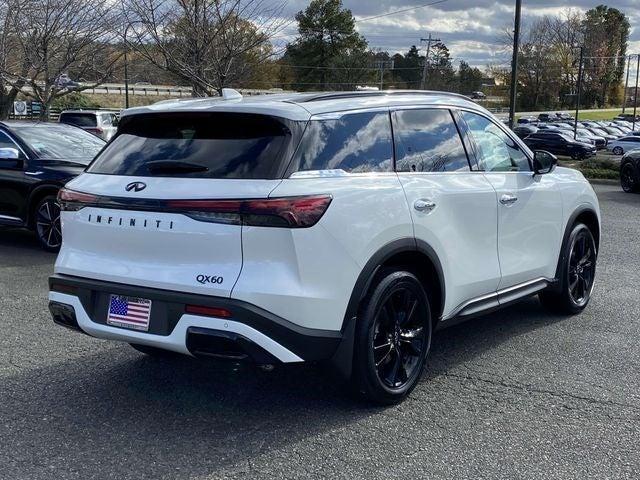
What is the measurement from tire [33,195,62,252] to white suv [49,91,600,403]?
5.16m

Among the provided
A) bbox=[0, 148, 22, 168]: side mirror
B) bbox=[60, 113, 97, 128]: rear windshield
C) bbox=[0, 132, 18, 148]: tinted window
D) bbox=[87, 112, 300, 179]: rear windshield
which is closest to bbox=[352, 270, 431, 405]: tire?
bbox=[87, 112, 300, 179]: rear windshield

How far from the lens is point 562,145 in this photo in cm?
3738

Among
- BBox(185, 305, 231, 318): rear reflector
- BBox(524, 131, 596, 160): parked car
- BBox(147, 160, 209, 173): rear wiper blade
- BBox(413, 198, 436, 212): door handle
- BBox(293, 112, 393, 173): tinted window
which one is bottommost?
BBox(524, 131, 596, 160): parked car

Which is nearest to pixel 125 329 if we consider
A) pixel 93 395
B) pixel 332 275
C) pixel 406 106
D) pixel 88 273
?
pixel 88 273

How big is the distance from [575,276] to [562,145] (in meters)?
33.3

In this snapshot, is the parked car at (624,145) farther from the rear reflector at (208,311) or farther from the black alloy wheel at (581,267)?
the rear reflector at (208,311)

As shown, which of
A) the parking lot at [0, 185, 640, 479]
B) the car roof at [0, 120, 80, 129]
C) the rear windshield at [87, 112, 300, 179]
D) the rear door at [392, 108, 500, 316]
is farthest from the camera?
the car roof at [0, 120, 80, 129]

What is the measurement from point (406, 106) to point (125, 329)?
84.8 inches

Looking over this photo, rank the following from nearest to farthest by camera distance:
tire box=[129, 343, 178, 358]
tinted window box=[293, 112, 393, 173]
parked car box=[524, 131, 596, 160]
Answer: tinted window box=[293, 112, 393, 173]
tire box=[129, 343, 178, 358]
parked car box=[524, 131, 596, 160]

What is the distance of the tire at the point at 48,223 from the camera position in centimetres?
902

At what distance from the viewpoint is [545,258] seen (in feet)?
18.4

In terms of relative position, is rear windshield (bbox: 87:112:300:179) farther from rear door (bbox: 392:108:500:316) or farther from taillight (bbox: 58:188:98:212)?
rear door (bbox: 392:108:500:316)

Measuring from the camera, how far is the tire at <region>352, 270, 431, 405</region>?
12.8 feet

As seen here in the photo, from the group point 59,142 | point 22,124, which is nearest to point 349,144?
point 59,142
